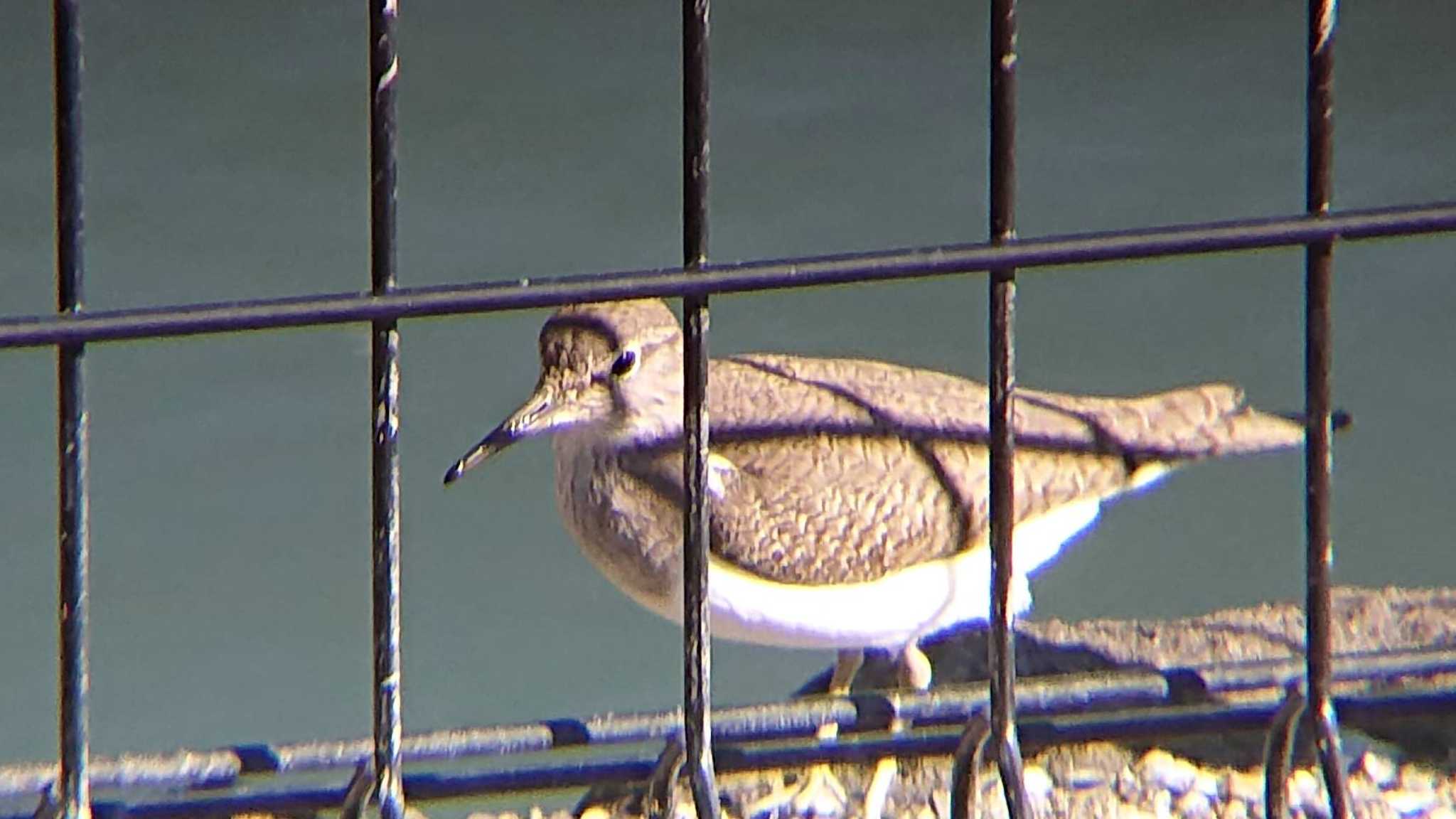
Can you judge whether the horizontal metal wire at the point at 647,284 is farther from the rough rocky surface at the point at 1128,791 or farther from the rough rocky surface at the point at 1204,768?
the rough rocky surface at the point at 1128,791

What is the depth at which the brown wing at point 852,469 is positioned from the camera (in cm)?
398

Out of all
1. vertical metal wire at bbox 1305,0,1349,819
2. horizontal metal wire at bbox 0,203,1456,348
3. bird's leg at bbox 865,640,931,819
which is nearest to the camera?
horizontal metal wire at bbox 0,203,1456,348

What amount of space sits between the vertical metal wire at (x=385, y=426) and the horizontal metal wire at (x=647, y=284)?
0.19ft

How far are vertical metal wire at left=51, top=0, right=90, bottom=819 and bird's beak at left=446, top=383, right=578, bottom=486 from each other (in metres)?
1.53

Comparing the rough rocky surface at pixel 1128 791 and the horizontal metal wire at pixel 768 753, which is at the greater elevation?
the horizontal metal wire at pixel 768 753

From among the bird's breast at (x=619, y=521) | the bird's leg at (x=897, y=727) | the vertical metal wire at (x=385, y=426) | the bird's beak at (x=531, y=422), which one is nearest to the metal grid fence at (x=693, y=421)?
the vertical metal wire at (x=385, y=426)

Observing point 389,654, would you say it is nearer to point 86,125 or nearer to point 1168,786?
point 1168,786

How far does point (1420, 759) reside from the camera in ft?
11.3

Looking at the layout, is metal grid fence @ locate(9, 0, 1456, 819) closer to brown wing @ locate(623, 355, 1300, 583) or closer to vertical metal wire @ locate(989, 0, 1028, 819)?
vertical metal wire @ locate(989, 0, 1028, 819)

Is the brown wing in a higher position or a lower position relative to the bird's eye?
lower

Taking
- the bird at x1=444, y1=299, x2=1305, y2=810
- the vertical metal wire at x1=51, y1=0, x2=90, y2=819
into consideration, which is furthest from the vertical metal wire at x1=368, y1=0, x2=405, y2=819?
the bird at x1=444, y1=299, x2=1305, y2=810

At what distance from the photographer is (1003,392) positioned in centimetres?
225

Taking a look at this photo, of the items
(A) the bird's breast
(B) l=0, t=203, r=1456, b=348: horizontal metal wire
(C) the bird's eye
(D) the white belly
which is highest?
(B) l=0, t=203, r=1456, b=348: horizontal metal wire

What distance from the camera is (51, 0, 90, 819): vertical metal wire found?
2141mm
